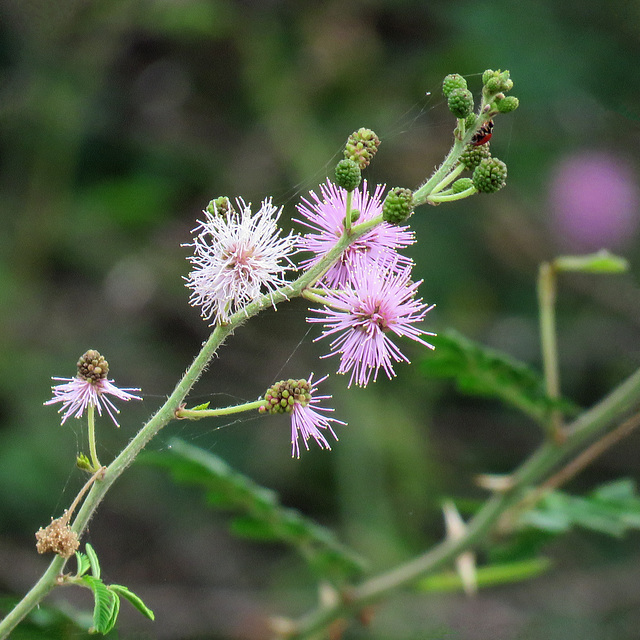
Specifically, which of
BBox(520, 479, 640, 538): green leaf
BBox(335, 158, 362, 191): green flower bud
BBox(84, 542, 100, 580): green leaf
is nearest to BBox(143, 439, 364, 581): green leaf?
BBox(520, 479, 640, 538): green leaf

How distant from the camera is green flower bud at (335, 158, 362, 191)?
1.59m

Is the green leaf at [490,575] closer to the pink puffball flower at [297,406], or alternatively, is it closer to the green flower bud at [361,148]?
the pink puffball flower at [297,406]

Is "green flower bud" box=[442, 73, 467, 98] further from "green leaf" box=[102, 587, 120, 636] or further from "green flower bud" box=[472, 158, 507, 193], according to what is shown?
"green leaf" box=[102, 587, 120, 636]

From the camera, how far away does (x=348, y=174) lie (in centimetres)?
159

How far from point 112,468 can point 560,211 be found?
566cm

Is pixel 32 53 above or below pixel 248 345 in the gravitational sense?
above

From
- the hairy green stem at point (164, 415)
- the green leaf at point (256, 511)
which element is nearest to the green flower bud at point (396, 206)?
the hairy green stem at point (164, 415)

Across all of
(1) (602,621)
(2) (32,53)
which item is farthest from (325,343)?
(2) (32,53)

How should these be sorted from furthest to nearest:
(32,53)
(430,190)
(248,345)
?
1. (248,345)
2. (32,53)
3. (430,190)

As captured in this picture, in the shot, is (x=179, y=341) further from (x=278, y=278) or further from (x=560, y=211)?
(x=278, y=278)

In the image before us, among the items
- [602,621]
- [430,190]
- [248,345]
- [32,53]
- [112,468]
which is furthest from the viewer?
[248,345]

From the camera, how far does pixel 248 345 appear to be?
639 centimetres

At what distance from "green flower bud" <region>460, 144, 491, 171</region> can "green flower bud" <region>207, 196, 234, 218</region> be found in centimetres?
53

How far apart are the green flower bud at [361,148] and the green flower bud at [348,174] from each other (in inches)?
2.3
